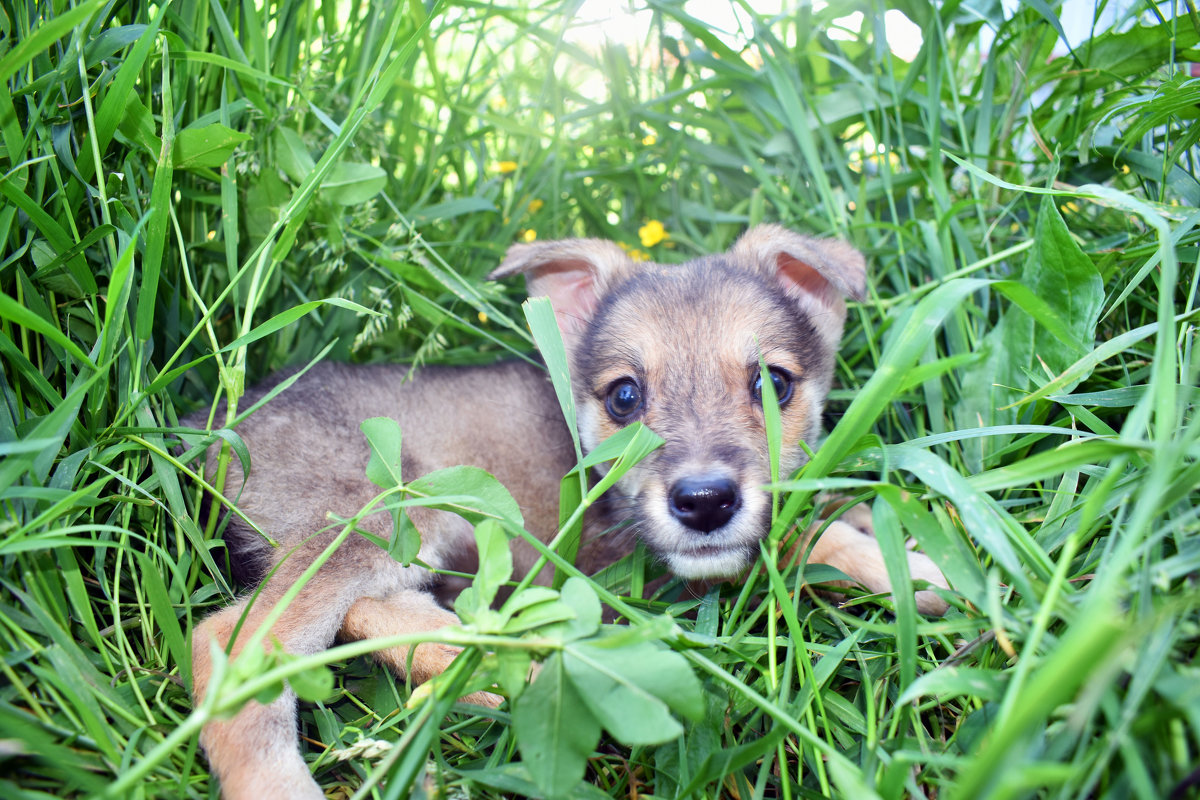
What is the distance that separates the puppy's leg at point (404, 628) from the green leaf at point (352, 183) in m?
1.60

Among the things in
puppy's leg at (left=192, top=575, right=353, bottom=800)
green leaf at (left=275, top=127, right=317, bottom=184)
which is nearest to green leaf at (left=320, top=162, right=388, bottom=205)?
green leaf at (left=275, top=127, right=317, bottom=184)

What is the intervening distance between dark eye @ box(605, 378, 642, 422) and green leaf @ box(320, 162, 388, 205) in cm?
127

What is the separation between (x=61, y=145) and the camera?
2.16 meters

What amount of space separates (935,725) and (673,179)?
316 cm

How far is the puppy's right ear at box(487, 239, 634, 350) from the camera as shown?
3.19 m

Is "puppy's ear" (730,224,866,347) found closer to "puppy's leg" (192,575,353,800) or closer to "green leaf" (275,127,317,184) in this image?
"green leaf" (275,127,317,184)

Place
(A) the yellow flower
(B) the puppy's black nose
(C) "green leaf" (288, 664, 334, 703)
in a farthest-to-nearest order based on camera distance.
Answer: (A) the yellow flower
(B) the puppy's black nose
(C) "green leaf" (288, 664, 334, 703)

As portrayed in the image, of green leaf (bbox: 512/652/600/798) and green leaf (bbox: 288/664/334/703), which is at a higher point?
green leaf (bbox: 288/664/334/703)

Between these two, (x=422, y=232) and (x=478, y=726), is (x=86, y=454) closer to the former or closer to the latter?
(x=478, y=726)

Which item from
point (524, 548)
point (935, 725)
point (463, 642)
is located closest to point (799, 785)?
point (935, 725)

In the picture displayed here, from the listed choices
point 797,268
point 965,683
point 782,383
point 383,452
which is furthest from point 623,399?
point 965,683

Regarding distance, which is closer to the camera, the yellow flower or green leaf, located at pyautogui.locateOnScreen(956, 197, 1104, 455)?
green leaf, located at pyautogui.locateOnScreen(956, 197, 1104, 455)

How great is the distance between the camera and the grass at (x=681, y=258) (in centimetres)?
143

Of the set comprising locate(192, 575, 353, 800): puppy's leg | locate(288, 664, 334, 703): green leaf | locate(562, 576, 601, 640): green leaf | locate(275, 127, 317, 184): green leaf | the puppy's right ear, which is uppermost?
locate(275, 127, 317, 184): green leaf
